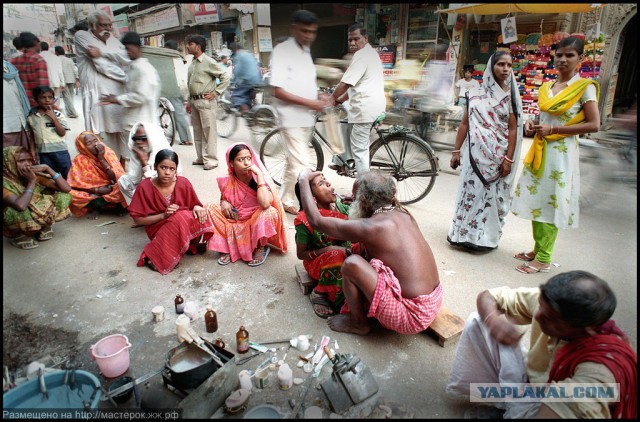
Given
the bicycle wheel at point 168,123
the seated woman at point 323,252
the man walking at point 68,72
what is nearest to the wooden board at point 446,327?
the seated woman at point 323,252

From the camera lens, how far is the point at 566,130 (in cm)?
286

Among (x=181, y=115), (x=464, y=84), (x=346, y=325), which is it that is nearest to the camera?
(x=346, y=325)

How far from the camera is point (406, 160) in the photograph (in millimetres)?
4887

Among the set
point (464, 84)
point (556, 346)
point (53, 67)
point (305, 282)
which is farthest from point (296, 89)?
point (464, 84)

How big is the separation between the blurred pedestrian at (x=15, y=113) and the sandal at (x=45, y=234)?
752mm

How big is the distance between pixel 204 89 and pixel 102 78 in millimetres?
1514

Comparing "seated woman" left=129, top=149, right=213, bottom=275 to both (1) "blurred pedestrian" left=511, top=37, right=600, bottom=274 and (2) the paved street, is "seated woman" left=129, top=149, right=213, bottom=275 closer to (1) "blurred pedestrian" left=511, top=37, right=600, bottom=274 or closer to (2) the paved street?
(2) the paved street

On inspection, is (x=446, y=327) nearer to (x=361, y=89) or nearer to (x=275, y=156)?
(x=361, y=89)

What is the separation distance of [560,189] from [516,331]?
1863mm

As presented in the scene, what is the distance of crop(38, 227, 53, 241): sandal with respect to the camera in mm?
3924

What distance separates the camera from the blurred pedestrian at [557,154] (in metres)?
2.78

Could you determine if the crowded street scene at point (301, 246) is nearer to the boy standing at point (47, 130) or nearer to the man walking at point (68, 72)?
the boy standing at point (47, 130)

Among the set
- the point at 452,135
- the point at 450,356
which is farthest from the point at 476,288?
the point at 452,135

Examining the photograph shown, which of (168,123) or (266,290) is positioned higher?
(168,123)
